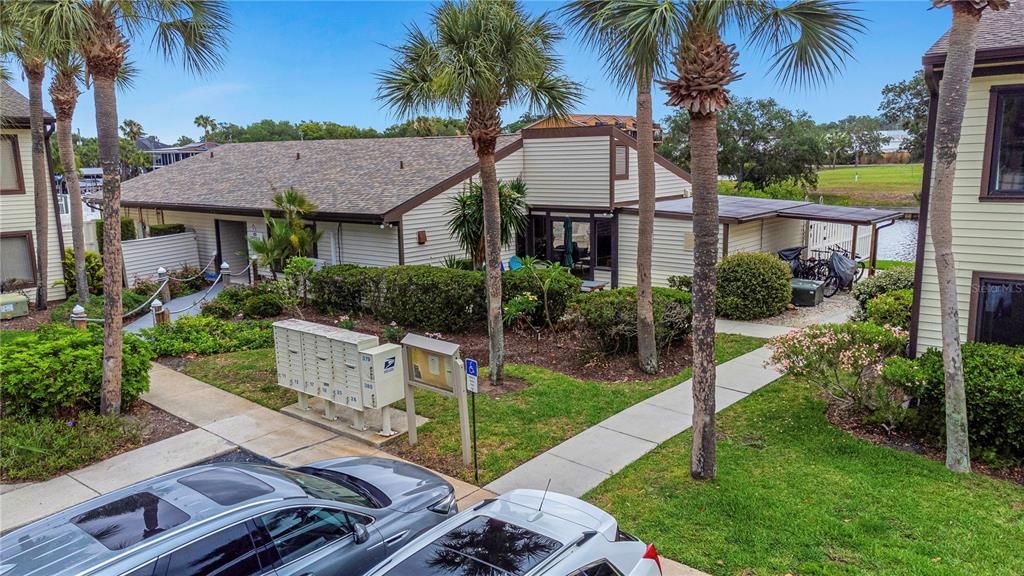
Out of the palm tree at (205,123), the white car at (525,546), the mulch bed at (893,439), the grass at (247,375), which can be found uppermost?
the palm tree at (205,123)

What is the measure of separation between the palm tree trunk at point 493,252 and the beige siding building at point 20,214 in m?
13.4

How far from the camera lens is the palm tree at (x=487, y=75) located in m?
9.74

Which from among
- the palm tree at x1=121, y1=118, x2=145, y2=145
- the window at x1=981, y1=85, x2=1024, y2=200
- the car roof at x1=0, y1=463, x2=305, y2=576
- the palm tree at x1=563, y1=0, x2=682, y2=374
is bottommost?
the car roof at x1=0, y1=463, x2=305, y2=576

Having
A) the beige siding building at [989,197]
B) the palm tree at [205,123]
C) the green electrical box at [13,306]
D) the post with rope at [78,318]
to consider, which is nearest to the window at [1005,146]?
the beige siding building at [989,197]

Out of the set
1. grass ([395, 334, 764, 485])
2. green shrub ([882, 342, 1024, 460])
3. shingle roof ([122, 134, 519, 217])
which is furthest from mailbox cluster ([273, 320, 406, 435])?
shingle roof ([122, 134, 519, 217])

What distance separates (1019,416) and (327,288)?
43.6ft

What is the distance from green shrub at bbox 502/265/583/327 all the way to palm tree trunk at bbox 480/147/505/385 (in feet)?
8.53

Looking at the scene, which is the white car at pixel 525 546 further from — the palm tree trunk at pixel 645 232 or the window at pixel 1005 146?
the window at pixel 1005 146

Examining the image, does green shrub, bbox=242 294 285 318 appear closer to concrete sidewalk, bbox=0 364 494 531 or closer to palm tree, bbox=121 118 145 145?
concrete sidewalk, bbox=0 364 494 531

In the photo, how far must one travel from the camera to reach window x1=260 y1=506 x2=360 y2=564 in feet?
15.4

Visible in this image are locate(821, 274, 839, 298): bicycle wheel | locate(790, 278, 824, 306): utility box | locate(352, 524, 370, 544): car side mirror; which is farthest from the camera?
locate(821, 274, 839, 298): bicycle wheel

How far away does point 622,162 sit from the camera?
19.2 m

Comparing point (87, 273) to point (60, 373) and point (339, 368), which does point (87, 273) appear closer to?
point (60, 373)

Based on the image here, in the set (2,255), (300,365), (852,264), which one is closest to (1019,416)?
(300,365)
